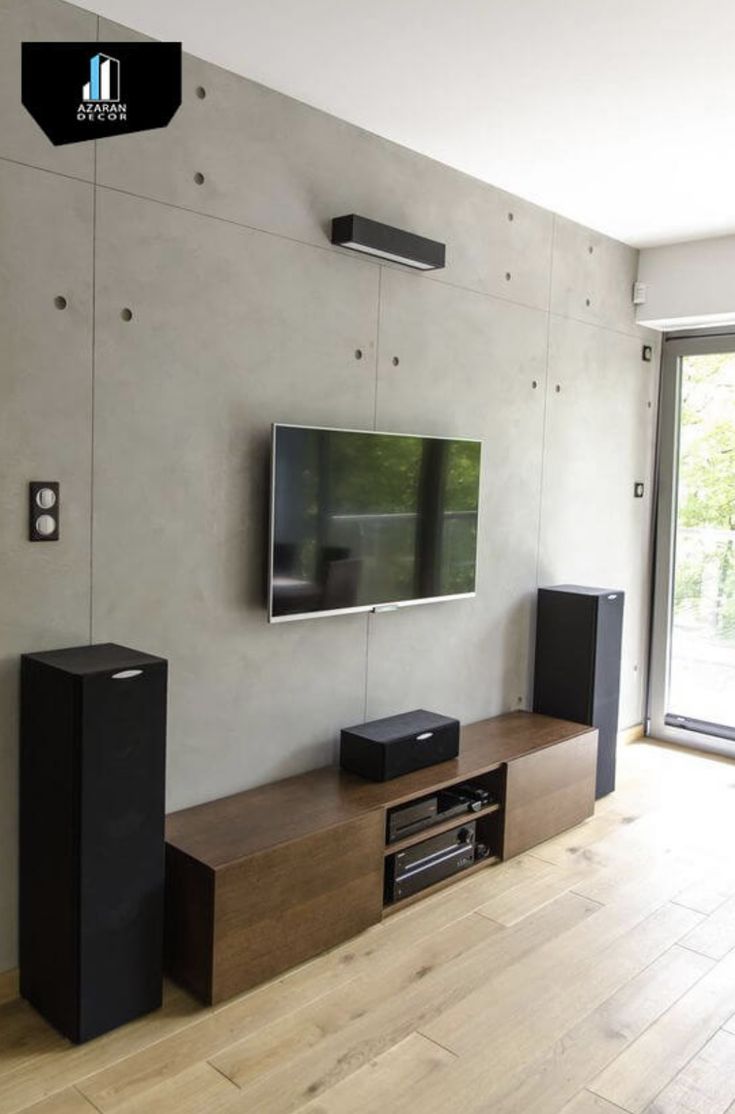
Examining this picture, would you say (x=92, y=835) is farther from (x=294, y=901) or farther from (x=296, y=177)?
(x=296, y=177)

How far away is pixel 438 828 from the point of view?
335cm

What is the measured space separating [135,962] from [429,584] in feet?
5.92

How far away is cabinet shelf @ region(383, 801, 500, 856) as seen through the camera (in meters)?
3.18

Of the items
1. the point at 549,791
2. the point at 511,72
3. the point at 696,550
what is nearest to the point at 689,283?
the point at 696,550

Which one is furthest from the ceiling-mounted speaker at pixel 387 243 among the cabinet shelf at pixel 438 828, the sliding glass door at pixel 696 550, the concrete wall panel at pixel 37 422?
the sliding glass door at pixel 696 550

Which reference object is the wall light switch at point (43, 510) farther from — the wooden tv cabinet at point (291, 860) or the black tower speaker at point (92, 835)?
the wooden tv cabinet at point (291, 860)

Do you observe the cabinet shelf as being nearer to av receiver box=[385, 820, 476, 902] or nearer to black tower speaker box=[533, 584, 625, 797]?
av receiver box=[385, 820, 476, 902]

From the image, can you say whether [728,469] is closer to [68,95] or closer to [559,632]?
[559,632]

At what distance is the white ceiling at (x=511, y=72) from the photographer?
101 inches

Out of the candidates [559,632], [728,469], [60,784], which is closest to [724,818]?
[559,632]

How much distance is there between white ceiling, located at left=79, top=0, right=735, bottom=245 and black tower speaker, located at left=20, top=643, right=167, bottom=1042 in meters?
1.85

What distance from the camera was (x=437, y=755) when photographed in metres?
3.51

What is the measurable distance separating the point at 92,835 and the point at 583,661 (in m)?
2.57

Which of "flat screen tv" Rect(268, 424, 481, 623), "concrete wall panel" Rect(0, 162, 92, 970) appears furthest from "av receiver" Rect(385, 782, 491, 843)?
"concrete wall panel" Rect(0, 162, 92, 970)
